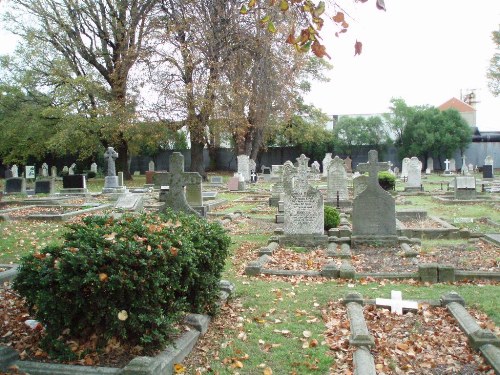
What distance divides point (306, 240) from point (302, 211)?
64cm

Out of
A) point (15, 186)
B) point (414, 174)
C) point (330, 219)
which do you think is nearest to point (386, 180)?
point (414, 174)

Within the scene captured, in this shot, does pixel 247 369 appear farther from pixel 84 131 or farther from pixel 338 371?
pixel 84 131

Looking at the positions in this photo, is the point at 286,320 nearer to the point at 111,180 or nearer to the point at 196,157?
the point at 111,180

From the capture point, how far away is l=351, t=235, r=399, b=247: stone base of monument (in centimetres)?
1041

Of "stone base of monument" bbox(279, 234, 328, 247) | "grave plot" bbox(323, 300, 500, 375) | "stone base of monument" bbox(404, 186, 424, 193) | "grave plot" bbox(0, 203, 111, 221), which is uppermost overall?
"stone base of monument" bbox(404, 186, 424, 193)

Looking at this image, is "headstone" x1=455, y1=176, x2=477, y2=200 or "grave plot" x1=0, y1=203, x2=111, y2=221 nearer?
"grave plot" x1=0, y1=203, x2=111, y2=221

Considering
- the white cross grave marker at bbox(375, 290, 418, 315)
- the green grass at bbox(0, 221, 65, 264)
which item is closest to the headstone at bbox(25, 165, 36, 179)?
the green grass at bbox(0, 221, 65, 264)

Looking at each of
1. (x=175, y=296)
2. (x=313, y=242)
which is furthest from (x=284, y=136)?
(x=175, y=296)

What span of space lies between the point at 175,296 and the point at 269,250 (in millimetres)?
4719

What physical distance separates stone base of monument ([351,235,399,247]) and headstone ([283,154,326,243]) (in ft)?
2.40

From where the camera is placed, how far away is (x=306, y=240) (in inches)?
420

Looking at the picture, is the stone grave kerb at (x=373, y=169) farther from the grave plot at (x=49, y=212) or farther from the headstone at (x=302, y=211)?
the grave plot at (x=49, y=212)

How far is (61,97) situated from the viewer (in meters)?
34.3

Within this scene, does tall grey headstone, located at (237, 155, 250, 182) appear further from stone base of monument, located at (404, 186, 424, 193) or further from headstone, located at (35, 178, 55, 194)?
headstone, located at (35, 178, 55, 194)
